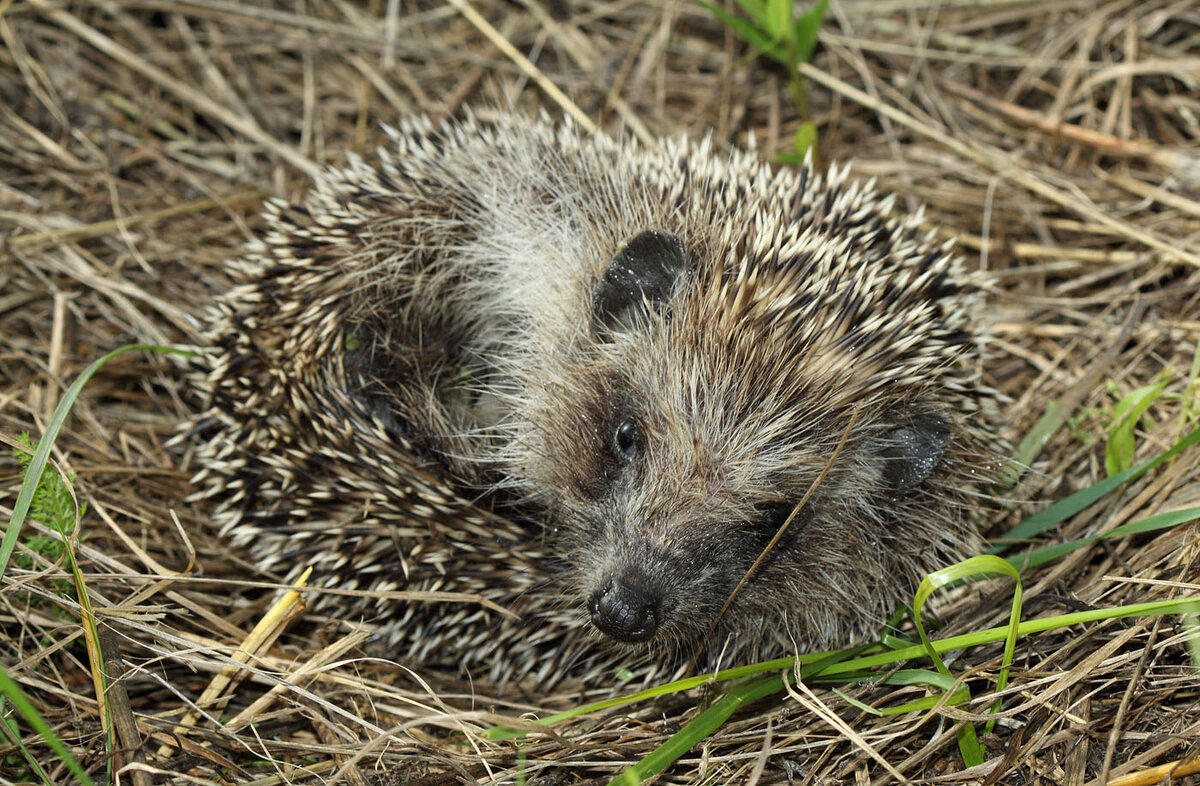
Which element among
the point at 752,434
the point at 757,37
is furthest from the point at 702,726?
the point at 757,37

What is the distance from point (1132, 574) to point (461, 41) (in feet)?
14.2

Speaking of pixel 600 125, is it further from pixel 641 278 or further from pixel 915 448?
pixel 915 448

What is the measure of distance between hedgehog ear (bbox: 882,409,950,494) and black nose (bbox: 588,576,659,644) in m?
0.99

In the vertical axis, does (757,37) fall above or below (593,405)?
above

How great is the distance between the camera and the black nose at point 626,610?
9.82 feet

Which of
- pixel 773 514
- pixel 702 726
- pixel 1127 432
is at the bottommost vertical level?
pixel 702 726

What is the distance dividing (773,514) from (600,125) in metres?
2.32

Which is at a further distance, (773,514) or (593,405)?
(593,405)

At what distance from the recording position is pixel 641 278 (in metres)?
3.50

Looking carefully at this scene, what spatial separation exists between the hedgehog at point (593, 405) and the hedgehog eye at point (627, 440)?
10 mm

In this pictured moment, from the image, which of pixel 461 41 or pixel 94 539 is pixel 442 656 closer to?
pixel 94 539

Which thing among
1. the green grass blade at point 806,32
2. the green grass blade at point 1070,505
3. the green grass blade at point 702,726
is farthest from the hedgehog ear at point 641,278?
the green grass blade at point 806,32

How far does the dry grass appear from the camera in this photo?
2979 mm

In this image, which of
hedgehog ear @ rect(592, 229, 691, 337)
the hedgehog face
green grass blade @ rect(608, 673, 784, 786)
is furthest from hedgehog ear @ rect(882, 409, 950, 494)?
hedgehog ear @ rect(592, 229, 691, 337)
